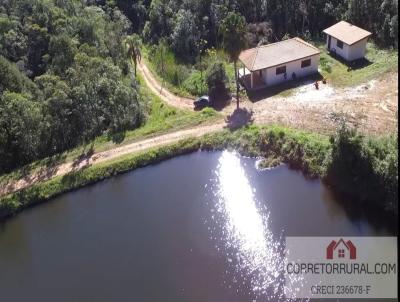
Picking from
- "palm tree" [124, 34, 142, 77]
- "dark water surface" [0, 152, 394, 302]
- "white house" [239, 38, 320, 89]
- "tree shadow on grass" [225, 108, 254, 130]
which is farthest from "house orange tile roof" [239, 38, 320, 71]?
"palm tree" [124, 34, 142, 77]

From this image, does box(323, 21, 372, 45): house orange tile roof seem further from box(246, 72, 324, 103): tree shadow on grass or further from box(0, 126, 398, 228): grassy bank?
box(0, 126, 398, 228): grassy bank

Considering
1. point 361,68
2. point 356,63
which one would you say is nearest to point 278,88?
point 361,68

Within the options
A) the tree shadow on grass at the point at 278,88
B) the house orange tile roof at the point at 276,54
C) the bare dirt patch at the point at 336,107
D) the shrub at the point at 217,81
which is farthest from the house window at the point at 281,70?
the shrub at the point at 217,81

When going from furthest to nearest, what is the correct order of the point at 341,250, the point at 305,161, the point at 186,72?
1. the point at 186,72
2. the point at 305,161
3. the point at 341,250

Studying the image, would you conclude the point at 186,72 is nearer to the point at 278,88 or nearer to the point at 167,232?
the point at 278,88

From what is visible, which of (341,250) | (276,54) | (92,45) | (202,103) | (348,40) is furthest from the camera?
(92,45)

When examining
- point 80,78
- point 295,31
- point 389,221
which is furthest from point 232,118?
point 295,31

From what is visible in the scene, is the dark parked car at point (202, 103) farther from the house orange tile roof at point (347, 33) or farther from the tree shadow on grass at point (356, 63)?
the house orange tile roof at point (347, 33)

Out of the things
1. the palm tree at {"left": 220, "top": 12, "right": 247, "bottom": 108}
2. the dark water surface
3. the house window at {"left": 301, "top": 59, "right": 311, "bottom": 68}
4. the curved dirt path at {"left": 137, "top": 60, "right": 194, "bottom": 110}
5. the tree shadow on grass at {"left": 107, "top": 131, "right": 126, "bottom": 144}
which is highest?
the palm tree at {"left": 220, "top": 12, "right": 247, "bottom": 108}
